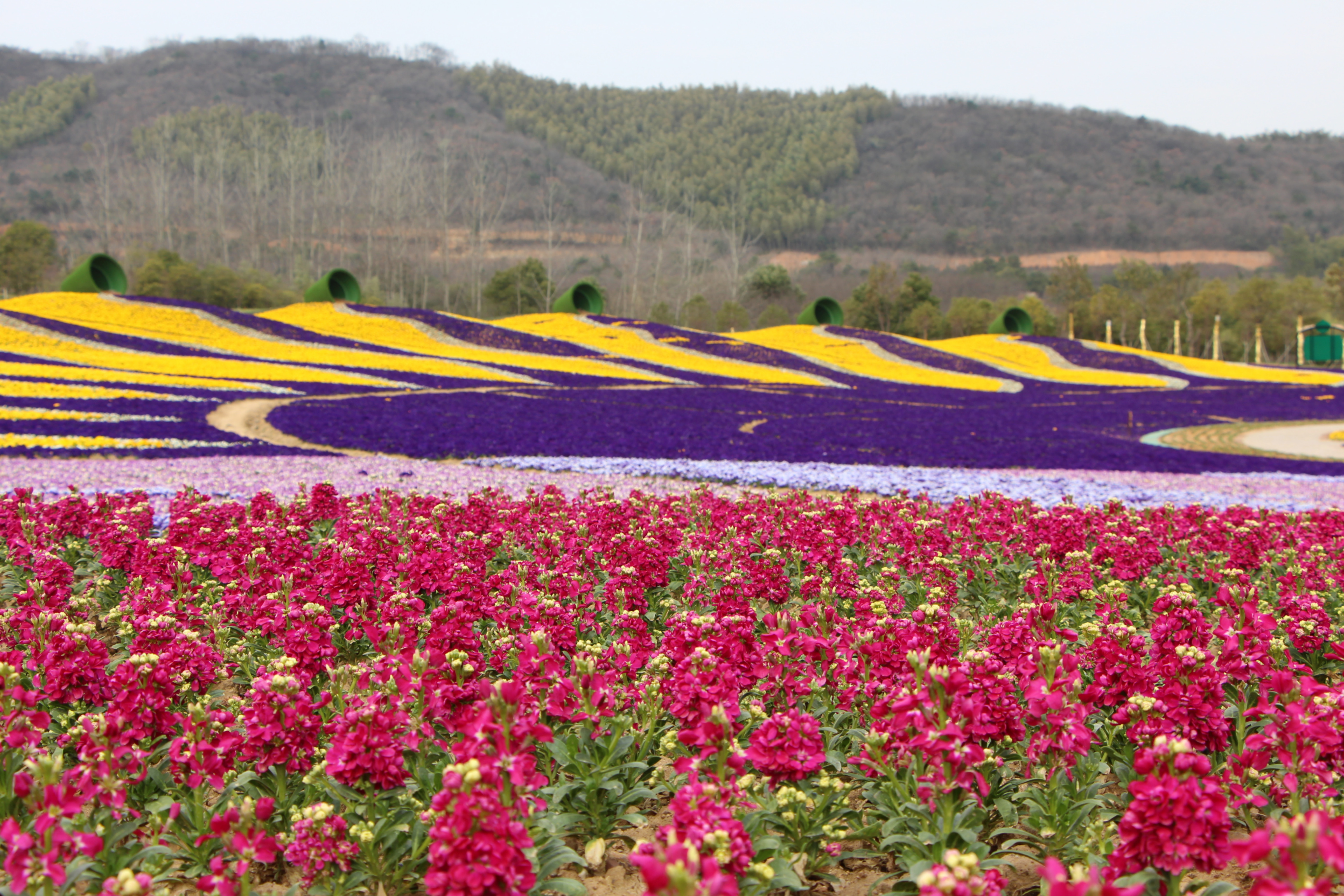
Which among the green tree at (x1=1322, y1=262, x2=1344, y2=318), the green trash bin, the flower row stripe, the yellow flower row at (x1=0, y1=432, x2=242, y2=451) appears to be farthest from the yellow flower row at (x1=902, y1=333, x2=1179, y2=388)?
the yellow flower row at (x1=0, y1=432, x2=242, y2=451)

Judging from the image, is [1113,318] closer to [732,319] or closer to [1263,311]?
[1263,311]

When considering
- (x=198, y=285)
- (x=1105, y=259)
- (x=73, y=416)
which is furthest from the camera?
(x=1105, y=259)

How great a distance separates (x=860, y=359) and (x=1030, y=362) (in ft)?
35.7

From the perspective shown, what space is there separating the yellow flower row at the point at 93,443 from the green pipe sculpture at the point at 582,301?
125 feet

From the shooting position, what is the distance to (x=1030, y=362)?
51531 millimetres

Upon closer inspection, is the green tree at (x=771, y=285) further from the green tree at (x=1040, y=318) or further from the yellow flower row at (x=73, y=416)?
the yellow flower row at (x=73, y=416)

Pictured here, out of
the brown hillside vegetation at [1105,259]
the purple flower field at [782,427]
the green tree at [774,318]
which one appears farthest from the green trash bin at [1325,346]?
the brown hillside vegetation at [1105,259]

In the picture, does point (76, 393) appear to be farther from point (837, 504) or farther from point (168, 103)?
point (168, 103)

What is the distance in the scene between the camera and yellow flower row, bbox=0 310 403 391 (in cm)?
3108

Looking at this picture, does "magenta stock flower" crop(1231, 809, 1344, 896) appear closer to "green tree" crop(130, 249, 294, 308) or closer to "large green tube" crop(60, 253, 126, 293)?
"large green tube" crop(60, 253, 126, 293)

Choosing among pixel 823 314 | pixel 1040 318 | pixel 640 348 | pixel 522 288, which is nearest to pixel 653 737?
pixel 640 348

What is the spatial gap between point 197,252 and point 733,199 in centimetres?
7989

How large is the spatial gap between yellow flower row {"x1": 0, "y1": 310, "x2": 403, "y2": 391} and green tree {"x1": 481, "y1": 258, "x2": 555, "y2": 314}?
34.9 meters

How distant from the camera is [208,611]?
18.5 ft
